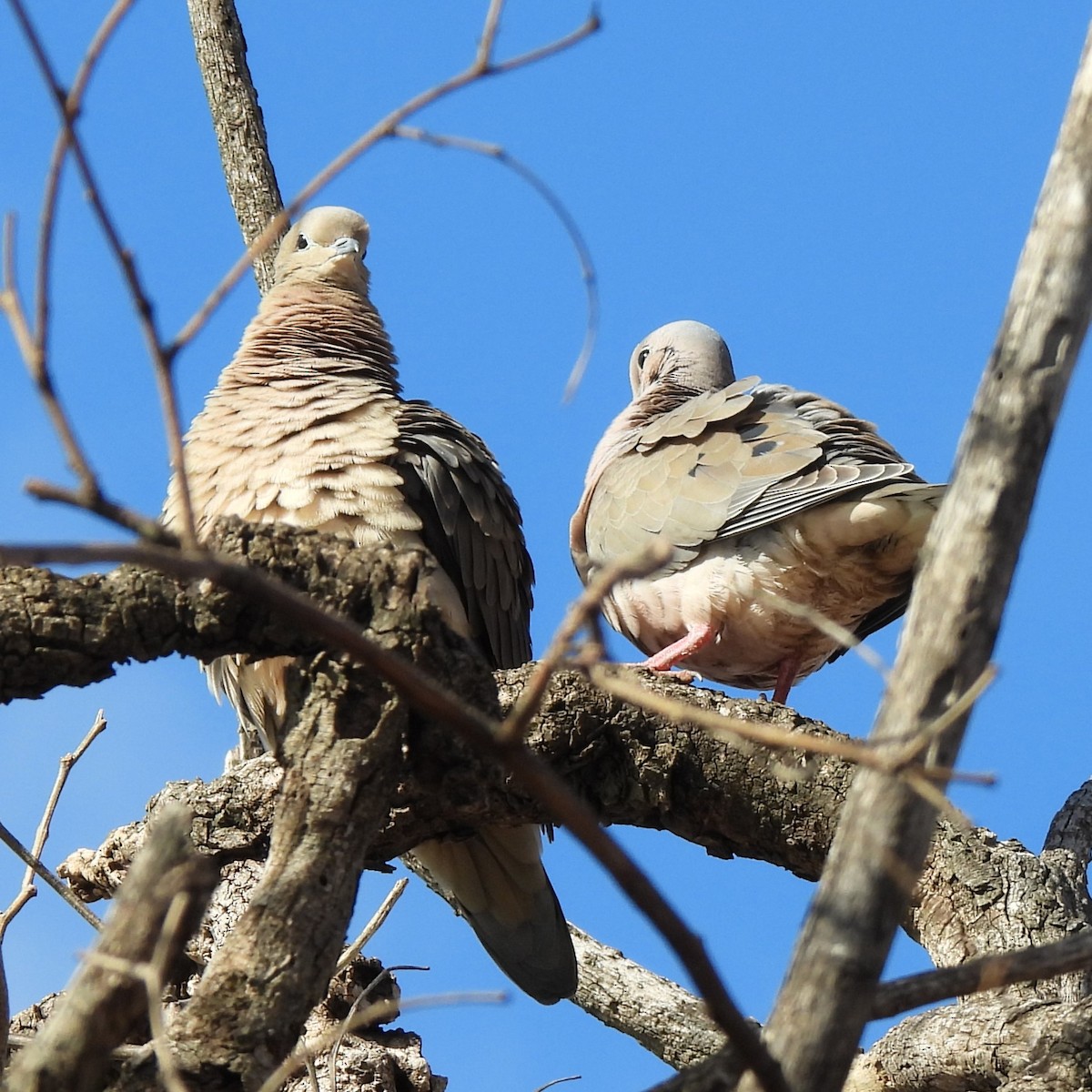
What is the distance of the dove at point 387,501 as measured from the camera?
418 cm

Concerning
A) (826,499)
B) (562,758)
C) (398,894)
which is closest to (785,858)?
(562,758)

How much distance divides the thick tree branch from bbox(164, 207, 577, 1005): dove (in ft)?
7.60

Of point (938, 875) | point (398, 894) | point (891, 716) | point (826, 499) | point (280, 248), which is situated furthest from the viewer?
point (280, 248)

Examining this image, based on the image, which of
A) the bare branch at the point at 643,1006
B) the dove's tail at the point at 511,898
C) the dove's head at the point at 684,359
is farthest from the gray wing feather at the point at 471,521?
the dove's head at the point at 684,359

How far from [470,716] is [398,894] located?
2743 mm

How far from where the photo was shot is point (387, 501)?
4.21 m

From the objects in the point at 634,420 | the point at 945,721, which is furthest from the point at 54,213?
the point at 634,420

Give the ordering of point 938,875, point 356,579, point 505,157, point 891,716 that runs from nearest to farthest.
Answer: point 891,716 < point 505,157 < point 356,579 < point 938,875

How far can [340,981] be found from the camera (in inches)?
166

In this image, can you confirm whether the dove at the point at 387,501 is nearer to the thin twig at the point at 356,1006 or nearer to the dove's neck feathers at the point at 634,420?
the thin twig at the point at 356,1006

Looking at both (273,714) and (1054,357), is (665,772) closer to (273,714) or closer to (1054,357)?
(273,714)

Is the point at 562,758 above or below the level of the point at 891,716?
above

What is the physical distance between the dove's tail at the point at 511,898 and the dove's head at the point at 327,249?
82.3 inches

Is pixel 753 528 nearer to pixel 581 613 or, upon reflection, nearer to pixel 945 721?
pixel 945 721
